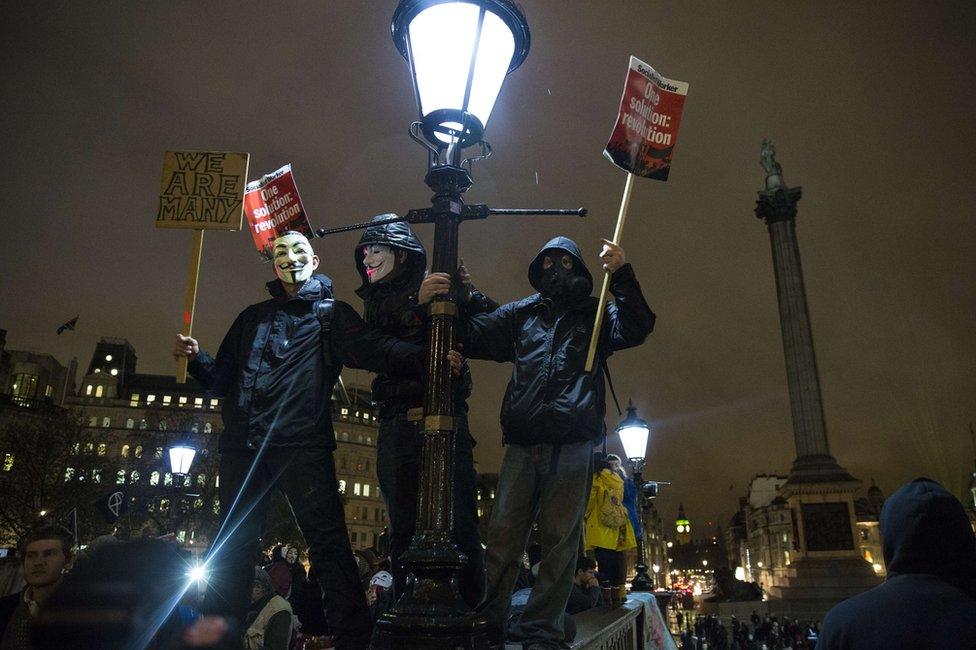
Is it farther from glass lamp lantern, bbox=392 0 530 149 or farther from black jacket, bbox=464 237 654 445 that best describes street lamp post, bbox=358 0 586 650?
black jacket, bbox=464 237 654 445

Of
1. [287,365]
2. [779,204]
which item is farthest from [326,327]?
[779,204]

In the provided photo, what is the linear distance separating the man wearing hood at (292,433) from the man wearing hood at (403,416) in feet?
0.67

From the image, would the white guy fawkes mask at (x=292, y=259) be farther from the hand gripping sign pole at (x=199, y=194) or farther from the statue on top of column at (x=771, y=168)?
the statue on top of column at (x=771, y=168)

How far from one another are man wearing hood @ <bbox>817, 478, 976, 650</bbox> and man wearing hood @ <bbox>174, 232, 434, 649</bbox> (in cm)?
270

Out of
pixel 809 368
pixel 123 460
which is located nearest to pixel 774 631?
pixel 809 368

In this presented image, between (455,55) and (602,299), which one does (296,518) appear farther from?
(455,55)

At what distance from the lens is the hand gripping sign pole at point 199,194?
5.23 meters

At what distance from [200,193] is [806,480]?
5231 cm

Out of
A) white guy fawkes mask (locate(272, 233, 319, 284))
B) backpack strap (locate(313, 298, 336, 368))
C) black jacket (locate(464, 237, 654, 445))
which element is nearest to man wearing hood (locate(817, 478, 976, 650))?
black jacket (locate(464, 237, 654, 445))

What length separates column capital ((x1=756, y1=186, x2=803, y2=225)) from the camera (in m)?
57.5

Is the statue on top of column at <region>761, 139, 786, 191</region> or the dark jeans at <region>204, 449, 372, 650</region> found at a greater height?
the statue on top of column at <region>761, 139, 786, 191</region>

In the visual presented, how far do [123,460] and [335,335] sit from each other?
77609 millimetres

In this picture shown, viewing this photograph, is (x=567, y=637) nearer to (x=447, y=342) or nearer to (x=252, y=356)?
(x=447, y=342)

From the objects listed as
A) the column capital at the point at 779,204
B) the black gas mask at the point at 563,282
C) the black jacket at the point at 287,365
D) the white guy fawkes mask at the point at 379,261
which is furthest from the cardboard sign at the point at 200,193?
the column capital at the point at 779,204
